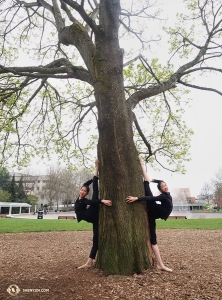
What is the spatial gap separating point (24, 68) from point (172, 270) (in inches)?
197

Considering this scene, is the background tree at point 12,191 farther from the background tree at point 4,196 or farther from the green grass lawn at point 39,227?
the green grass lawn at point 39,227

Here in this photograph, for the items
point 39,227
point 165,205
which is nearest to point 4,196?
point 39,227

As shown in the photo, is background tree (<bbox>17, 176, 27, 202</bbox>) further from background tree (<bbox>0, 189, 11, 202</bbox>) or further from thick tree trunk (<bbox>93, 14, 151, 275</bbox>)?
thick tree trunk (<bbox>93, 14, 151, 275</bbox>)

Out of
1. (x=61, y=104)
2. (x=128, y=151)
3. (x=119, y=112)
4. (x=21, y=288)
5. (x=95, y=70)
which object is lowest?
(x=21, y=288)

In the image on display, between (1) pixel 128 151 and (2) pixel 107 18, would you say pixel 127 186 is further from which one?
(2) pixel 107 18

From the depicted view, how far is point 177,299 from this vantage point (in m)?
3.18

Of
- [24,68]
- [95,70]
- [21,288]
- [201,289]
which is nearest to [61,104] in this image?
[24,68]

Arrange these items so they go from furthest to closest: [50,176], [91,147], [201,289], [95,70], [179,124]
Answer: [50,176]
[91,147]
[179,124]
[95,70]
[201,289]

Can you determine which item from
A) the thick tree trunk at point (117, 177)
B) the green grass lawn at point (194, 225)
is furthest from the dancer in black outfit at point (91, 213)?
the green grass lawn at point (194, 225)

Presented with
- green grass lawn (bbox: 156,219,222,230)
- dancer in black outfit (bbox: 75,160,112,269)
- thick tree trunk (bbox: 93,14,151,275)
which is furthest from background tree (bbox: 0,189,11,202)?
thick tree trunk (bbox: 93,14,151,275)

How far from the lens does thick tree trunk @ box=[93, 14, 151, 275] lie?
4.18 metres

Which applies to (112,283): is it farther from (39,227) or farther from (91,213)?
(39,227)

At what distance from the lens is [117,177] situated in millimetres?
4504

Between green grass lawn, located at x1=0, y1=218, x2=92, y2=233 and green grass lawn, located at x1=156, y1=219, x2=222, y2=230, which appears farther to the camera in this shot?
green grass lawn, located at x1=156, y1=219, x2=222, y2=230
